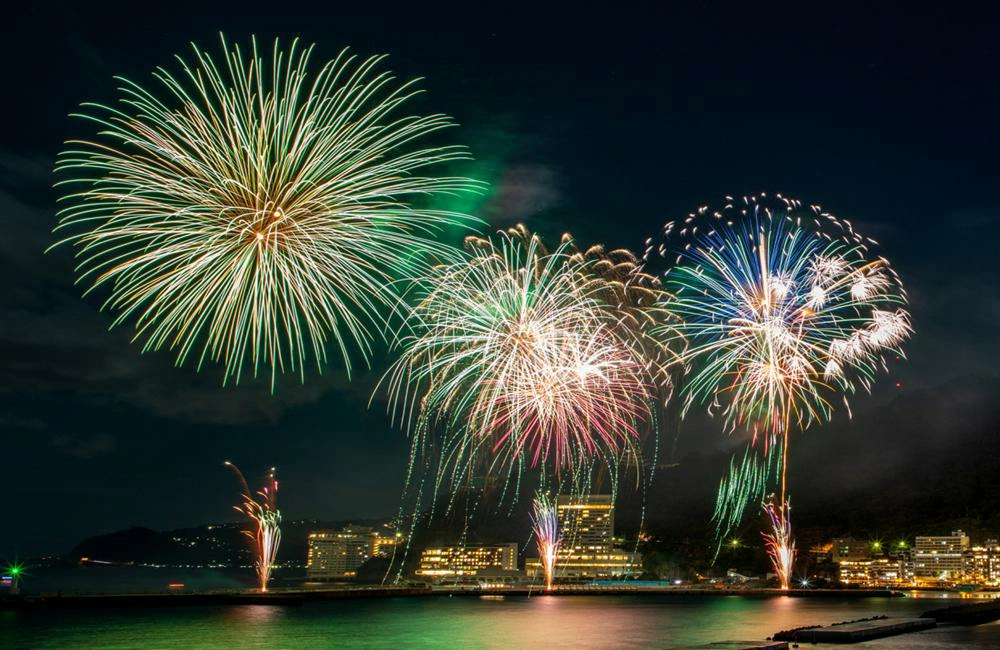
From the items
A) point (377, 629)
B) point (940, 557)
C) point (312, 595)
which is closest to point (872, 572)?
point (940, 557)

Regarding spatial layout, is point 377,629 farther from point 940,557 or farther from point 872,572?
point 940,557

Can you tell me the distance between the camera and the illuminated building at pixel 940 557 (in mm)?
182250

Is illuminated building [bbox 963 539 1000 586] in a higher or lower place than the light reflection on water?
higher

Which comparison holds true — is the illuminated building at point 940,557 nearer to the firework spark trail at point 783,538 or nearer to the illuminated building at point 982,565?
the illuminated building at point 982,565

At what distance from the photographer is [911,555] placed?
19725 cm

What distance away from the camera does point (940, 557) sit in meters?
188

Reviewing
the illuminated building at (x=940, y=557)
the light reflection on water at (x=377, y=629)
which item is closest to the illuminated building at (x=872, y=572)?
the illuminated building at (x=940, y=557)

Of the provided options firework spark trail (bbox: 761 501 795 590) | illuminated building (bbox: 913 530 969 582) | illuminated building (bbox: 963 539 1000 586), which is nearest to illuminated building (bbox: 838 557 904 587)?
illuminated building (bbox: 913 530 969 582)

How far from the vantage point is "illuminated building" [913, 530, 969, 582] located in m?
182

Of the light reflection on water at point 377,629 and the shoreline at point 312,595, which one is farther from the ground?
the light reflection on water at point 377,629

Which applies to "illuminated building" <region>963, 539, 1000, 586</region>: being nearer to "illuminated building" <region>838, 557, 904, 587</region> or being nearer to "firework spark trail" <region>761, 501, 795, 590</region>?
"illuminated building" <region>838, 557, 904, 587</region>

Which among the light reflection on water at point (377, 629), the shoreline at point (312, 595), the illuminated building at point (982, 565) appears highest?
the illuminated building at point (982, 565)

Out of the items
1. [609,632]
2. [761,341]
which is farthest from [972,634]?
[609,632]

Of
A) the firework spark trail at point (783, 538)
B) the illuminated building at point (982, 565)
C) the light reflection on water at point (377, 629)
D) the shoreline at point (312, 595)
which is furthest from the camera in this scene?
the illuminated building at point (982, 565)
